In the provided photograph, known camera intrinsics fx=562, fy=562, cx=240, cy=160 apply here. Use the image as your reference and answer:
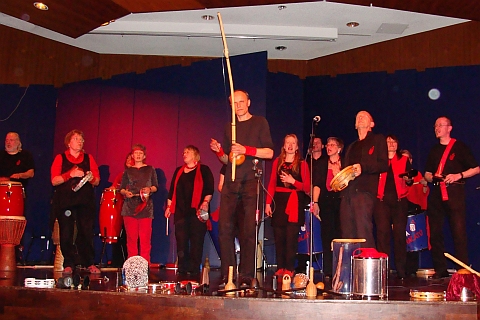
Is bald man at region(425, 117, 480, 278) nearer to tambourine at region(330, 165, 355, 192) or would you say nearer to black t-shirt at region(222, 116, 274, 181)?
tambourine at region(330, 165, 355, 192)

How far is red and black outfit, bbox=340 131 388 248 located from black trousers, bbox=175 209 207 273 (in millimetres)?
2329

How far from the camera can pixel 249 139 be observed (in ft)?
16.4

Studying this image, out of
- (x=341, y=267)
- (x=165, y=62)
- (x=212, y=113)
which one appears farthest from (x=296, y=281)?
(x=165, y=62)

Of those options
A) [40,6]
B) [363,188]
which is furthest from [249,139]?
[40,6]

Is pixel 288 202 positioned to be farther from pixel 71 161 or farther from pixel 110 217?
pixel 110 217

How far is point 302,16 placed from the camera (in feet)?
26.3

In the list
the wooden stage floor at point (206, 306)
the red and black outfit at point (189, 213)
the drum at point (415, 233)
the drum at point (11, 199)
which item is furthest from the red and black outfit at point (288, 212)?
the drum at point (11, 199)

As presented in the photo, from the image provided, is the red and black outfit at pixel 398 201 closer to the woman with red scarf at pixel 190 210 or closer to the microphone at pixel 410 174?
the microphone at pixel 410 174

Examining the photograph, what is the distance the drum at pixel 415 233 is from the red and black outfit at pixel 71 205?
3.76 meters

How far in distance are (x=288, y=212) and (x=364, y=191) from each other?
1.30 meters

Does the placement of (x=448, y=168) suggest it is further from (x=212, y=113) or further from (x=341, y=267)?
(x=212, y=113)

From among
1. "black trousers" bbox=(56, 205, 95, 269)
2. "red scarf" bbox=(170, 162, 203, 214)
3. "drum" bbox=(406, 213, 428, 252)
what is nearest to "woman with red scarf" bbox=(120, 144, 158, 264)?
"red scarf" bbox=(170, 162, 203, 214)

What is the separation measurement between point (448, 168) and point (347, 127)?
283cm

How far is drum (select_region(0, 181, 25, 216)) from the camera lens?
650 cm
